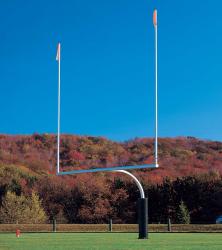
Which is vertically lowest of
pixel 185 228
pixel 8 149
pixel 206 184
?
pixel 185 228

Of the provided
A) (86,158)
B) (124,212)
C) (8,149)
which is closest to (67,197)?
(124,212)

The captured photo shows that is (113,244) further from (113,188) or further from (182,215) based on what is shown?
(113,188)

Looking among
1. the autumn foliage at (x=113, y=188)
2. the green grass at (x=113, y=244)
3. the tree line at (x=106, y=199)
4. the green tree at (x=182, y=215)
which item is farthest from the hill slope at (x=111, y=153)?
the green grass at (x=113, y=244)

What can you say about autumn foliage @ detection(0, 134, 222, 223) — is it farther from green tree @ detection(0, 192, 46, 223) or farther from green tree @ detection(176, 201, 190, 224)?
green tree @ detection(0, 192, 46, 223)

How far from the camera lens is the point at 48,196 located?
4278cm

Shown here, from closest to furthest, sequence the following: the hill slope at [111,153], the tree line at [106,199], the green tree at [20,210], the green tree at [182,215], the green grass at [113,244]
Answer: the green grass at [113,244], the hill slope at [111,153], the green tree at [182,215], the green tree at [20,210], the tree line at [106,199]

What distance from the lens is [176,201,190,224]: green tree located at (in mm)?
35562

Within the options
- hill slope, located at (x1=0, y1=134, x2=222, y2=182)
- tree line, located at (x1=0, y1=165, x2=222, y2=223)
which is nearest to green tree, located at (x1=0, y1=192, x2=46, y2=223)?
tree line, located at (x1=0, y1=165, x2=222, y2=223)

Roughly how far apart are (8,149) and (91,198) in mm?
14566

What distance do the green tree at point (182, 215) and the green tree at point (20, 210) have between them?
29.4 feet

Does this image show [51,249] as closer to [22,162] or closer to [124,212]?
[124,212]

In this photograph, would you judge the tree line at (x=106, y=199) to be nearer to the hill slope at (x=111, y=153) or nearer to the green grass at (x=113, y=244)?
the hill slope at (x=111, y=153)

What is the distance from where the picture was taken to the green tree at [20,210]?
37.8 meters

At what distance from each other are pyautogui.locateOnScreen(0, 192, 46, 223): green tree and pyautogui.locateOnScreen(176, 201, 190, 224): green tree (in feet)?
29.4
